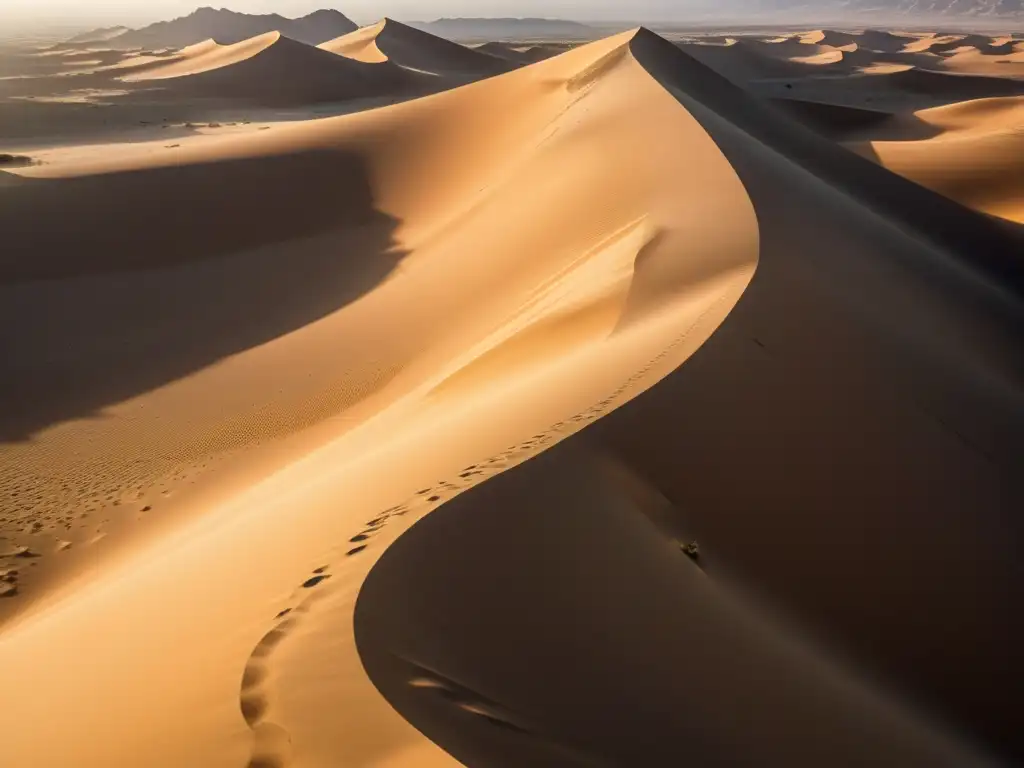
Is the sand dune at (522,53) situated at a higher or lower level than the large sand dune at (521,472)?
higher

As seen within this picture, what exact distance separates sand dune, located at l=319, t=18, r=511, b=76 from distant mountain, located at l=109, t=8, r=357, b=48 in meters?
42.2

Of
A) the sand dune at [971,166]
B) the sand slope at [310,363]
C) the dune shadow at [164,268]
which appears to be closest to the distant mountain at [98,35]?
the dune shadow at [164,268]

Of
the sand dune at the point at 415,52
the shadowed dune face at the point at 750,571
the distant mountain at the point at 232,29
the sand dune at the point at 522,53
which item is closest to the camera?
the shadowed dune face at the point at 750,571

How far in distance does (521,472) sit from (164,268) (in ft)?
37.2

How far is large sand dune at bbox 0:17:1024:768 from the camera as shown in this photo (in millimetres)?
3172

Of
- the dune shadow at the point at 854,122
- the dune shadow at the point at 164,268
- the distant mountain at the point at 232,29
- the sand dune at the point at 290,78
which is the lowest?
the dune shadow at the point at 164,268

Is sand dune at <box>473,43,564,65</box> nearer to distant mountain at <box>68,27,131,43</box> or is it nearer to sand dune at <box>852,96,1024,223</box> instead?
sand dune at <box>852,96,1024,223</box>

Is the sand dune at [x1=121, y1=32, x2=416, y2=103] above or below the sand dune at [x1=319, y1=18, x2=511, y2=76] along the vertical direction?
below

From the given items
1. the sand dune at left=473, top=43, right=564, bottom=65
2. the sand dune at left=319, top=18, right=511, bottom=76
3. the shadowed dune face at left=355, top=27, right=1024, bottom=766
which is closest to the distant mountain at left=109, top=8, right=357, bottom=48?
the sand dune at left=473, top=43, right=564, bottom=65

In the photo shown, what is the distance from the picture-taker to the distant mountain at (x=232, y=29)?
99.0 metres

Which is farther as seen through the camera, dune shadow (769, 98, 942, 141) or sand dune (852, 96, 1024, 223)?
dune shadow (769, 98, 942, 141)

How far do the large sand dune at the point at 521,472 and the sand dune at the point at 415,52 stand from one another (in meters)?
41.5

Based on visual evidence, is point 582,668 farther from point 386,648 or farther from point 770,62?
point 770,62

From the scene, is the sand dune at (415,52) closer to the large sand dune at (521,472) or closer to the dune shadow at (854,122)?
the dune shadow at (854,122)
